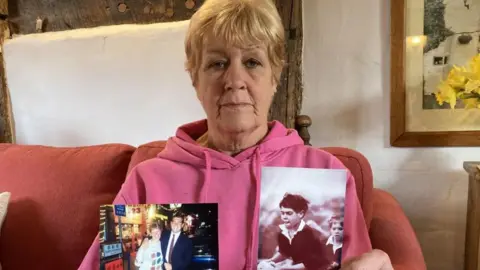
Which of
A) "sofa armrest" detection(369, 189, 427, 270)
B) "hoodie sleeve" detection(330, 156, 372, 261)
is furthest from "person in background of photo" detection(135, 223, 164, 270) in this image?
"sofa armrest" detection(369, 189, 427, 270)

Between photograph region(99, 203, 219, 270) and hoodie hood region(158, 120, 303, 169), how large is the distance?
0.92 feet

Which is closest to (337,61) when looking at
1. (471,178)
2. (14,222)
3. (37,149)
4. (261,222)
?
(471,178)

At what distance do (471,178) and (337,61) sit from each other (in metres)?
0.58

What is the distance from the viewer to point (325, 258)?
2.42ft

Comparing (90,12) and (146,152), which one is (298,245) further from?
(90,12)

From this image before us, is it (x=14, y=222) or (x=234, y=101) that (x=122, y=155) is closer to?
(x=14, y=222)

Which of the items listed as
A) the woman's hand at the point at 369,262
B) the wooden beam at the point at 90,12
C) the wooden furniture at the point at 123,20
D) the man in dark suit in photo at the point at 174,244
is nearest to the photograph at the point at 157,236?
the man in dark suit in photo at the point at 174,244

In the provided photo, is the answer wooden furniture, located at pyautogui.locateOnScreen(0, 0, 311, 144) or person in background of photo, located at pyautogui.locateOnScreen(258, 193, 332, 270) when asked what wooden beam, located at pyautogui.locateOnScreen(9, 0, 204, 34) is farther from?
person in background of photo, located at pyautogui.locateOnScreen(258, 193, 332, 270)

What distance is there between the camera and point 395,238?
3.51ft

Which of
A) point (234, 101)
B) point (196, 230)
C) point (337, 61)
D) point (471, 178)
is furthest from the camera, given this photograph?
point (337, 61)

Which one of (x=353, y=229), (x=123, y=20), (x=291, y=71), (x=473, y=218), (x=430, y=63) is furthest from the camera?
(x=123, y=20)

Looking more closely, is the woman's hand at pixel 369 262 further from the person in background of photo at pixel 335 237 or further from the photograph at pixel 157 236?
the photograph at pixel 157 236

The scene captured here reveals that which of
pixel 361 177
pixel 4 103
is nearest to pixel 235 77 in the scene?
pixel 361 177

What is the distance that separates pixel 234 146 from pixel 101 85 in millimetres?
1031
